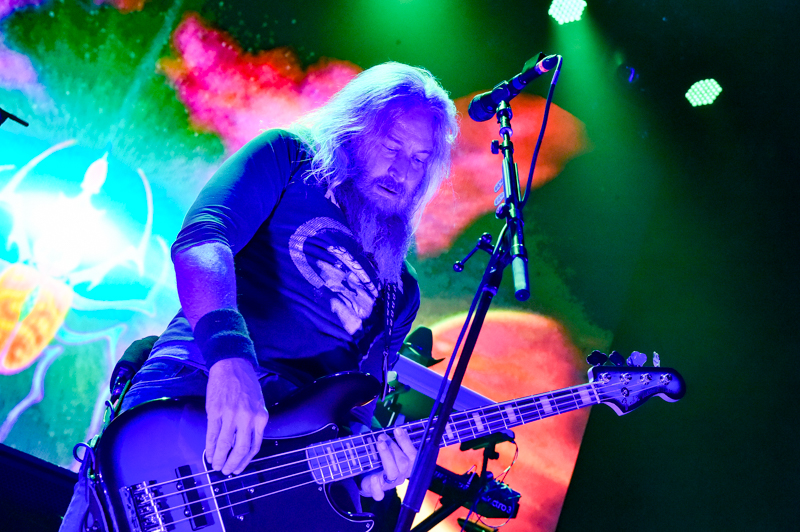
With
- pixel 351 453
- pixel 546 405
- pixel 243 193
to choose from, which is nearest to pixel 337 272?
pixel 243 193

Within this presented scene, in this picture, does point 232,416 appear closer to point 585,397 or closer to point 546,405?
point 546,405

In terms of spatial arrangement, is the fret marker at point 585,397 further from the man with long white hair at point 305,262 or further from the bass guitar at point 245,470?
the man with long white hair at point 305,262

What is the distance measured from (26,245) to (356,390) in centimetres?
324

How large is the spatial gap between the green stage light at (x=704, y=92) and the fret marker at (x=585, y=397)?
10.9 ft

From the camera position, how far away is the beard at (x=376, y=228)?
1.96 metres

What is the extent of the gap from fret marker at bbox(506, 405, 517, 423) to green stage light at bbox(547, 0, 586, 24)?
3.79m

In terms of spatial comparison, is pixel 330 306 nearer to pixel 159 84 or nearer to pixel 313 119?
pixel 313 119

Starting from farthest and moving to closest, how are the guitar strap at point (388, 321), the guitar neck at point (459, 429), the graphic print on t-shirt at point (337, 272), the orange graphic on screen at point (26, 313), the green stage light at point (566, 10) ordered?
the green stage light at point (566, 10) → the orange graphic on screen at point (26, 313) → the guitar strap at point (388, 321) → the graphic print on t-shirt at point (337, 272) → the guitar neck at point (459, 429)

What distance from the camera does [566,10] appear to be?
4.25m

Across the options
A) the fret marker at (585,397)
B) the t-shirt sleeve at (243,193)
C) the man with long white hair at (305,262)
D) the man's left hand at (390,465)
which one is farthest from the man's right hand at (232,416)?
the fret marker at (585,397)

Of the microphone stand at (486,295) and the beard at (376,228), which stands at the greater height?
the beard at (376,228)

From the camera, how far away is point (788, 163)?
12.1 feet

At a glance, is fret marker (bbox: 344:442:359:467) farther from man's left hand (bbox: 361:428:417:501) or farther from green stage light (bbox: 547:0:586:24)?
green stage light (bbox: 547:0:586:24)

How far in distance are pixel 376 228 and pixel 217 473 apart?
1.12 metres
